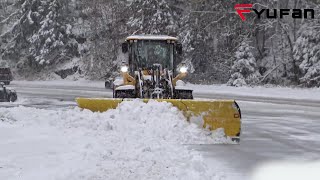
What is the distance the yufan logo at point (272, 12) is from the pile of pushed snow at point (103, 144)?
22445 mm

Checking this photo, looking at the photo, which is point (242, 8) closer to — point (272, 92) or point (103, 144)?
point (272, 92)

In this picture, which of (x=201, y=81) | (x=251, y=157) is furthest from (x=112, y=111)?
(x=201, y=81)

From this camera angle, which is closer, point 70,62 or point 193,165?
point 193,165

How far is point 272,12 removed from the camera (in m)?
32.4

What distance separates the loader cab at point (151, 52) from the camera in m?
14.2

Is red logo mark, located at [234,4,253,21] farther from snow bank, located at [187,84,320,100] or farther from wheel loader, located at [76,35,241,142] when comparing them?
wheel loader, located at [76,35,241,142]

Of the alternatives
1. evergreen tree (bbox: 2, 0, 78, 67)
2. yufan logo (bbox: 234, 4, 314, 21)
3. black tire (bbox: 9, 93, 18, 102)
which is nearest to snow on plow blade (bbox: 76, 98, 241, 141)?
black tire (bbox: 9, 93, 18, 102)

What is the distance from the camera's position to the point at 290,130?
12.3 m

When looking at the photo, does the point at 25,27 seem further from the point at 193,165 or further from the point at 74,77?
the point at 193,165

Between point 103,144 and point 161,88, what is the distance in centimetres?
482

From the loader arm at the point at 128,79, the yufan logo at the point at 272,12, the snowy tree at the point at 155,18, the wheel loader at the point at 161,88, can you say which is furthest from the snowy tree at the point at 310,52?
the loader arm at the point at 128,79

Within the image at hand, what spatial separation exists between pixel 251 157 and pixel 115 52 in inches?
1236

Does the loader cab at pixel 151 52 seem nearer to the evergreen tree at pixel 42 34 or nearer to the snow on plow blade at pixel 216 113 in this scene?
the snow on plow blade at pixel 216 113

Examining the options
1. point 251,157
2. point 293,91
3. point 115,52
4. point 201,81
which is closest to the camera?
point 251,157
